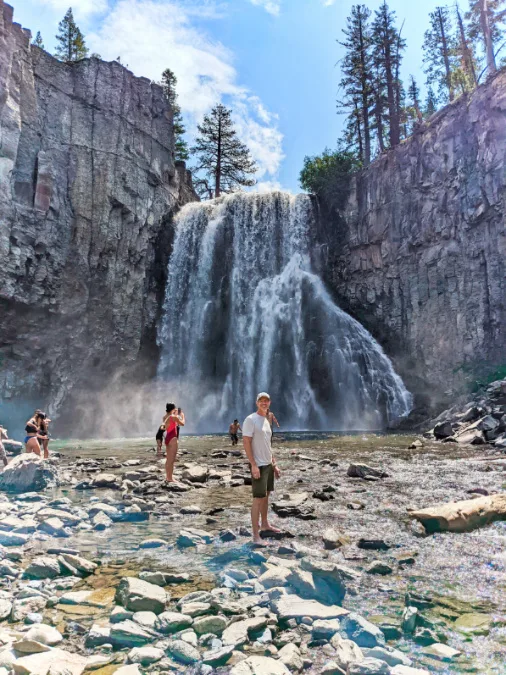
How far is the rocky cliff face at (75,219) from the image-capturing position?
2678cm

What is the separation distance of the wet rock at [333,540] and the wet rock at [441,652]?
2194 millimetres

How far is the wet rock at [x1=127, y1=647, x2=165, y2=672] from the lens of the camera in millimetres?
2943

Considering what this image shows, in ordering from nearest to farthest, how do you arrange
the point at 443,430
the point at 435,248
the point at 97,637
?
the point at 97,637
the point at 443,430
the point at 435,248

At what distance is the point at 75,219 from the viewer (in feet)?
99.4

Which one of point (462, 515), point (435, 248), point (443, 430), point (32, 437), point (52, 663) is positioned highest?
point (435, 248)

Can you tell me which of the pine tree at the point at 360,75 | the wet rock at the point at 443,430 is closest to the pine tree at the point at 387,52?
the pine tree at the point at 360,75

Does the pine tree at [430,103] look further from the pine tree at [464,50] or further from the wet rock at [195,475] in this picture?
the wet rock at [195,475]

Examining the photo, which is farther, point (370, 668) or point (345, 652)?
point (345, 652)

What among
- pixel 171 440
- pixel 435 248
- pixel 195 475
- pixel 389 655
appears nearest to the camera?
pixel 389 655

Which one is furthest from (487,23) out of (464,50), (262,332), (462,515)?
(462,515)

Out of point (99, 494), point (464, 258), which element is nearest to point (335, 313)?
point (464, 258)

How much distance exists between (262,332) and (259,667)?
31.1 meters

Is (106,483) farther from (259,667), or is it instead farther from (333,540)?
(259,667)

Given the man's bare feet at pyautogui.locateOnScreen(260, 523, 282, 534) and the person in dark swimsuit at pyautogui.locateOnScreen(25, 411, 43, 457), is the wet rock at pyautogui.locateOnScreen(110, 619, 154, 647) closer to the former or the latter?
the man's bare feet at pyautogui.locateOnScreen(260, 523, 282, 534)
